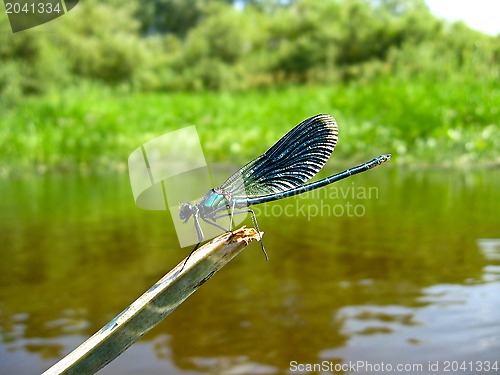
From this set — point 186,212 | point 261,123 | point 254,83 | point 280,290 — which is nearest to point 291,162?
point 186,212

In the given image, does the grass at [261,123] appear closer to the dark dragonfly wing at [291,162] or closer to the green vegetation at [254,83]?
the green vegetation at [254,83]

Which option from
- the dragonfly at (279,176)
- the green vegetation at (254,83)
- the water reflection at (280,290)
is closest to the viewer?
the dragonfly at (279,176)

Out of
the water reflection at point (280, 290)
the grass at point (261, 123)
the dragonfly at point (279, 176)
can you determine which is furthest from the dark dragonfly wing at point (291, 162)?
the grass at point (261, 123)

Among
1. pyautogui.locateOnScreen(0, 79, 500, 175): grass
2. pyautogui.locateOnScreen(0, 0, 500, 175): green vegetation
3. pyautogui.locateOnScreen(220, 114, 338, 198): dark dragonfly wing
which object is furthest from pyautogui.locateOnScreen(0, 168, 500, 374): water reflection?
pyautogui.locateOnScreen(0, 0, 500, 175): green vegetation

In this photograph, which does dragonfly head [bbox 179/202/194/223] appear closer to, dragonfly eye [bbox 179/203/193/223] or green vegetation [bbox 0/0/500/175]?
dragonfly eye [bbox 179/203/193/223]

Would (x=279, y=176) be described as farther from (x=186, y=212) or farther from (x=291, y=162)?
(x=186, y=212)

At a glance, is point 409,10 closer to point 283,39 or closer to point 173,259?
point 283,39
